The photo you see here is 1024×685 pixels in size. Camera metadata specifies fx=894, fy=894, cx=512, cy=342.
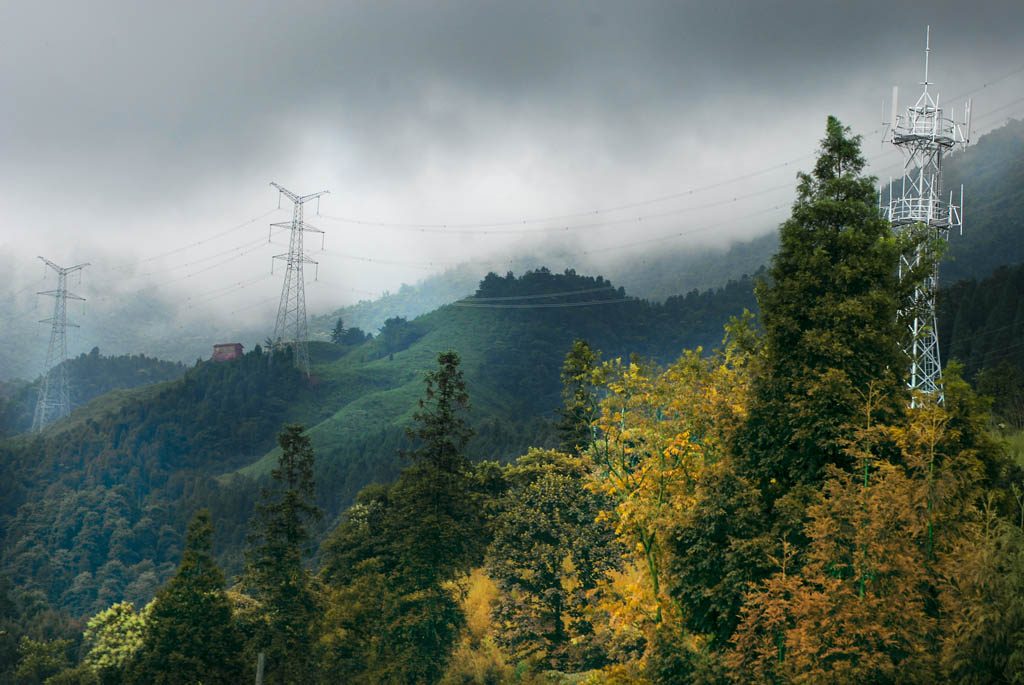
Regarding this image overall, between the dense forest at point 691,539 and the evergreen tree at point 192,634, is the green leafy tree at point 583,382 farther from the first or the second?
the evergreen tree at point 192,634

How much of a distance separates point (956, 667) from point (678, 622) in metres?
7.37

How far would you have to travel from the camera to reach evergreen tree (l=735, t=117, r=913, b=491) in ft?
66.5

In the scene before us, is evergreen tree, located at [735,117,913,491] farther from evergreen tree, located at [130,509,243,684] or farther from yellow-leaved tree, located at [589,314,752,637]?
evergreen tree, located at [130,509,243,684]

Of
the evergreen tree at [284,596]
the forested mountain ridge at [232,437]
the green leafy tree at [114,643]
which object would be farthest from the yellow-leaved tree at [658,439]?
the forested mountain ridge at [232,437]

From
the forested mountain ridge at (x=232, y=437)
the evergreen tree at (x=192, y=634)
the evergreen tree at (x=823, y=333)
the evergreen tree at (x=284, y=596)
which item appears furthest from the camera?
the forested mountain ridge at (x=232, y=437)

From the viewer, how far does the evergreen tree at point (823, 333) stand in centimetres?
2028

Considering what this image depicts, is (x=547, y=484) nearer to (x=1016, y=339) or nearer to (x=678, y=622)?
(x=678, y=622)

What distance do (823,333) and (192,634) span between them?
104 feet

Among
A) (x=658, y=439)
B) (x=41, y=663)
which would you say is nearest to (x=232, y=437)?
(x=41, y=663)

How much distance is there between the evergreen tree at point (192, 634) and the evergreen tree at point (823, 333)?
91.8 feet

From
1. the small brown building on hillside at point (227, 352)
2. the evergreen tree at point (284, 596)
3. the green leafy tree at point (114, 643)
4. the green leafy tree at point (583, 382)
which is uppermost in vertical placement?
the small brown building on hillside at point (227, 352)

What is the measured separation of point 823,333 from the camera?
2078 centimetres

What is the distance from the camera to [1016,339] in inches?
3142

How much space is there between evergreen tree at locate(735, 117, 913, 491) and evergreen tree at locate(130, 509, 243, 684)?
28.0 m
